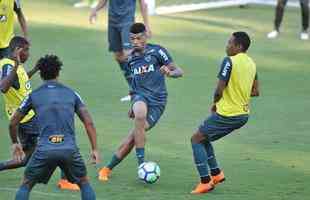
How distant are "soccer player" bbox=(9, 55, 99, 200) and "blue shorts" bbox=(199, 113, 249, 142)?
6.56 ft

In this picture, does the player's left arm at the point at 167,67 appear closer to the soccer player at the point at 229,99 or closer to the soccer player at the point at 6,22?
the soccer player at the point at 229,99

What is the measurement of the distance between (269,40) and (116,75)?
4974mm

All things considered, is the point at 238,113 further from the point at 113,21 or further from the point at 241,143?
the point at 113,21

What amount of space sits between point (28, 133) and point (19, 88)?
0.50m

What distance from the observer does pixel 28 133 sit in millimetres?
11031

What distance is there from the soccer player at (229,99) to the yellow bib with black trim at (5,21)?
4201 millimetres

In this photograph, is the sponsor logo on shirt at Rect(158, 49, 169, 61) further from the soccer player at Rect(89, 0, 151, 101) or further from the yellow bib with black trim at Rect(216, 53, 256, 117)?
the soccer player at Rect(89, 0, 151, 101)

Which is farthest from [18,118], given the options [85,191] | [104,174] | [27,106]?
[104,174]

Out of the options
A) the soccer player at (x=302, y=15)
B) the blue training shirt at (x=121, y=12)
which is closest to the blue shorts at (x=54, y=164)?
the blue training shirt at (x=121, y=12)

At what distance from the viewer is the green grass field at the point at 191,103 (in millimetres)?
11078

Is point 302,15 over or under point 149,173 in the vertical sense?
over

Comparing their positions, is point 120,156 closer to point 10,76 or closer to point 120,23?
point 10,76

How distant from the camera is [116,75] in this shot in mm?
18078

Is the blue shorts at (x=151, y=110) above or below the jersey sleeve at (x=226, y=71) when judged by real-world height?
below
